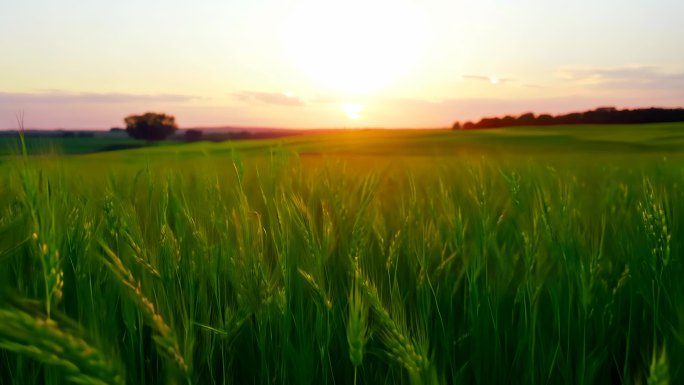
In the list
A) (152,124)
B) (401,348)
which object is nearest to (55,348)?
(401,348)

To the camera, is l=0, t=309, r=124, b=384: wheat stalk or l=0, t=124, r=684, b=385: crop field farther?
l=0, t=124, r=684, b=385: crop field

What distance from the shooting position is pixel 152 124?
89.1ft

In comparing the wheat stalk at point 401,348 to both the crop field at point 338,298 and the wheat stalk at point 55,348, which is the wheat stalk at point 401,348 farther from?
the wheat stalk at point 55,348

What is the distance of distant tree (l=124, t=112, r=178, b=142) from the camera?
27.2m

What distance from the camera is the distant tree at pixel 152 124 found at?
2722 centimetres

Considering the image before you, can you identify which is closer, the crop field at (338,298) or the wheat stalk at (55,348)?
the wheat stalk at (55,348)

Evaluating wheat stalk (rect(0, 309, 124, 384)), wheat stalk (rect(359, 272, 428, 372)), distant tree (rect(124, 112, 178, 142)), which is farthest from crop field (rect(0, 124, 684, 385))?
distant tree (rect(124, 112, 178, 142))

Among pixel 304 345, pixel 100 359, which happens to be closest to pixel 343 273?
pixel 304 345

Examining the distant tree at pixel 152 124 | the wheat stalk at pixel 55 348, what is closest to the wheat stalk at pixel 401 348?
the wheat stalk at pixel 55 348

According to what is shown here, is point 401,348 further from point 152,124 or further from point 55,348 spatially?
point 152,124

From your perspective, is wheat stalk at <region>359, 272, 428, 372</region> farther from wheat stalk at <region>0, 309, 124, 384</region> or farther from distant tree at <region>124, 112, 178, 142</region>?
distant tree at <region>124, 112, 178, 142</region>

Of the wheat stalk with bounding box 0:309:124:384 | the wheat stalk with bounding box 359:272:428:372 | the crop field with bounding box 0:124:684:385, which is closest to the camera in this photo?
the wheat stalk with bounding box 0:309:124:384

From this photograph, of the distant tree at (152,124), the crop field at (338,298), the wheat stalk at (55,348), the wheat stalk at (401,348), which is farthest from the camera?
the distant tree at (152,124)

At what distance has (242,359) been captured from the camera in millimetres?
1088
